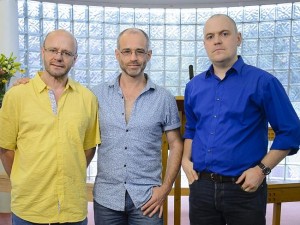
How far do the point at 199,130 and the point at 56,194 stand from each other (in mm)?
597

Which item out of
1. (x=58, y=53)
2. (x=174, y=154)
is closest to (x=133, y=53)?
(x=58, y=53)

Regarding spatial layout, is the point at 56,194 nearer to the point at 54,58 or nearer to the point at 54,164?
the point at 54,164

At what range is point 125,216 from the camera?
1464 mm

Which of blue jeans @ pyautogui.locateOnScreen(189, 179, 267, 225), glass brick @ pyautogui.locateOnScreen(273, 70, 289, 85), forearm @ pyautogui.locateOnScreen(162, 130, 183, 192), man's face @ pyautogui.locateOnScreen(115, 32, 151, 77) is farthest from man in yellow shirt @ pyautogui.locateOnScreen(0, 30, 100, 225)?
glass brick @ pyautogui.locateOnScreen(273, 70, 289, 85)

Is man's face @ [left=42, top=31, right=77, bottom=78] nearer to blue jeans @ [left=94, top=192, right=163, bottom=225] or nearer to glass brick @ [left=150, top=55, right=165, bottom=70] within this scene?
blue jeans @ [left=94, top=192, right=163, bottom=225]

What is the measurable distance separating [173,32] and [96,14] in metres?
1.10

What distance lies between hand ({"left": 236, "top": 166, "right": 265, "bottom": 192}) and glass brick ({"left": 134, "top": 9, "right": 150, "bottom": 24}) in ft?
13.6

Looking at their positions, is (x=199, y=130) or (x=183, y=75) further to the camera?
(x=183, y=75)

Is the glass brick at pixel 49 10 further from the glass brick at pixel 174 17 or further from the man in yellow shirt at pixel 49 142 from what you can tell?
the man in yellow shirt at pixel 49 142

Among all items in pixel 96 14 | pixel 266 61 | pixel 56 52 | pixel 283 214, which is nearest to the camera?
Answer: pixel 56 52

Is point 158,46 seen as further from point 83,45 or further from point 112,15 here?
point 83,45

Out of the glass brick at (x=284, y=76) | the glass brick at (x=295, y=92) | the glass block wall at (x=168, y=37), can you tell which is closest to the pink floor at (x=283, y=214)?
the glass block wall at (x=168, y=37)

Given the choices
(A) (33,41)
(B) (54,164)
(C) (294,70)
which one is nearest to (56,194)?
(B) (54,164)

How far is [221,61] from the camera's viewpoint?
1.38m
